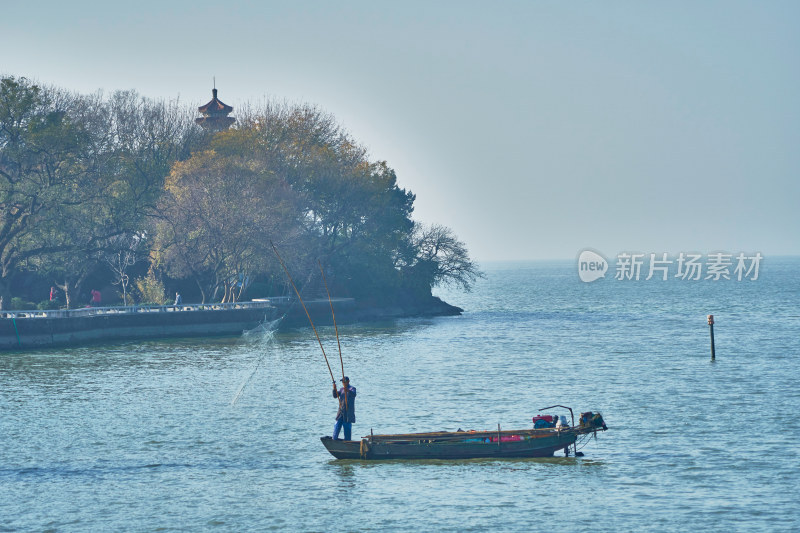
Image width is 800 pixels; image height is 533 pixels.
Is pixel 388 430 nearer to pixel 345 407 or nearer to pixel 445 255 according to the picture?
pixel 345 407

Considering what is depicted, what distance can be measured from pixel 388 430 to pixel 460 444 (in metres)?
5.28

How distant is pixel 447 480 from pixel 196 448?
8773 mm

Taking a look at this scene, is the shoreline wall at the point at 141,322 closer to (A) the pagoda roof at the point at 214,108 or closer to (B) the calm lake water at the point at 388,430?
(B) the calm lake water at the point at 388,430

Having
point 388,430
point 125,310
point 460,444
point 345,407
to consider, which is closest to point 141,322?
point 125,310

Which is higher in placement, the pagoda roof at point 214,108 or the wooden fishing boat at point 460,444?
the pagoda roof at point 214,108

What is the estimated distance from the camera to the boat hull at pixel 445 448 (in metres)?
28.6

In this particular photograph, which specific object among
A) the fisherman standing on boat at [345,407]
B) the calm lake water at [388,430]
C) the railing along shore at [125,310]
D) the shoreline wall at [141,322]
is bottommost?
the calm lake water at [388,430]

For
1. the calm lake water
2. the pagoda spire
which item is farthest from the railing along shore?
the pagoda spire

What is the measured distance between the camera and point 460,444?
28.7m

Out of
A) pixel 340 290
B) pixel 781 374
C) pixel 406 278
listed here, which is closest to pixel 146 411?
pixel 781 374

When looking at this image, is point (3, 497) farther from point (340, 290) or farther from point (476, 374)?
point (340, 290)

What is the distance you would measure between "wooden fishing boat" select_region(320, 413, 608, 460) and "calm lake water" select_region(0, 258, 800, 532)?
0.36 meters

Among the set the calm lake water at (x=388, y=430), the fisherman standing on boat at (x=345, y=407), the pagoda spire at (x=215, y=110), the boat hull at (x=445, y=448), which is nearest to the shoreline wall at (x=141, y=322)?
the calm lake water at (x=388, y=430)

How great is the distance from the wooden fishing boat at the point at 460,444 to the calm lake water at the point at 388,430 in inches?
14.3
